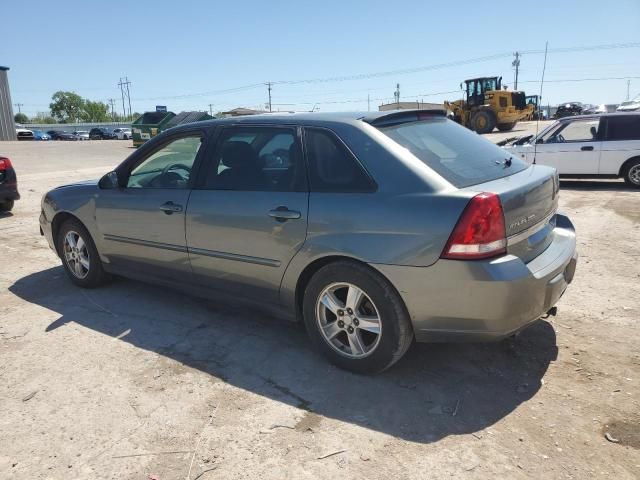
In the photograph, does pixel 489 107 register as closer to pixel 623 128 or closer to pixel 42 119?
pixel 623 128

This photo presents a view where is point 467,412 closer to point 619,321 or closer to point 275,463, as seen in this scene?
point 275,463

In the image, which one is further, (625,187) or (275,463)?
(625,187)

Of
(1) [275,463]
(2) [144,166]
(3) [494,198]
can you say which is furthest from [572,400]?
(2) [144,166]

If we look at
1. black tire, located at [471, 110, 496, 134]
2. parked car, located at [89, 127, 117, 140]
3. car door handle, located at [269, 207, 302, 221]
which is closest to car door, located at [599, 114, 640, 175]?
car door handle, located at [269, 207, 302, 221]

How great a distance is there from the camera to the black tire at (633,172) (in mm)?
10250

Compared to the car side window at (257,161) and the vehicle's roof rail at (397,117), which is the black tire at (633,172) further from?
the car side window at (257,161)

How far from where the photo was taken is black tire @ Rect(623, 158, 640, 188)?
10.2 metres

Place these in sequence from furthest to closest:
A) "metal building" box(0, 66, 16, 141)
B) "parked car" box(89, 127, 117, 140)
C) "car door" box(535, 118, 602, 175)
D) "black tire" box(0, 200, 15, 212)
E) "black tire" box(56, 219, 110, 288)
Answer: "parked car" box(89, 127, 117, 140)
"metal building" box(0, 66, 16, 141)
"car door" box(535, 118, 602, 175)
"black tire" box(0, 200, 15, 212)
"black tire" box(56, 219, 110, 288)

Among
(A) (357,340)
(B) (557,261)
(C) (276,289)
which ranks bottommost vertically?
(A) (357,340)

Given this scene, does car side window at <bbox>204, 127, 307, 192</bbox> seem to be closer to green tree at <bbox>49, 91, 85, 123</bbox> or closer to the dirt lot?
the dirt lot

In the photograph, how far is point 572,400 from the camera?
291cm

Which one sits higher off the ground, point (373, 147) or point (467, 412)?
point (373, 147)

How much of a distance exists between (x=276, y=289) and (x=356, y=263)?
0.70 metres

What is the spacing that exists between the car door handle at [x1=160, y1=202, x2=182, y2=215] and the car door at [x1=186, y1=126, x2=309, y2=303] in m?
0.12
